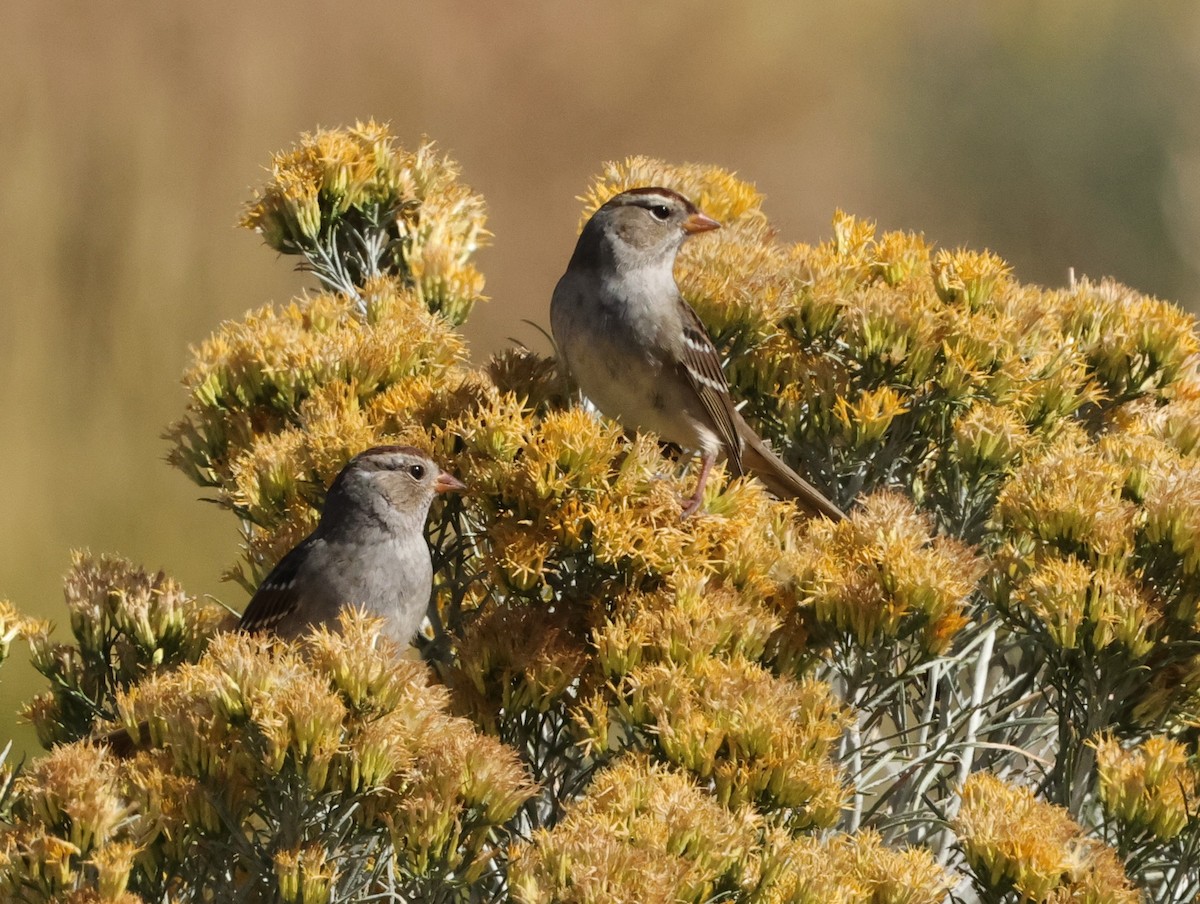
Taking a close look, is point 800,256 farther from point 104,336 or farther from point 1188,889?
point 104,336

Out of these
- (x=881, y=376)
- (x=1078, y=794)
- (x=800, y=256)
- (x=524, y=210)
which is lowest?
(x=1078, y=794)

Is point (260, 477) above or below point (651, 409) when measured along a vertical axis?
below

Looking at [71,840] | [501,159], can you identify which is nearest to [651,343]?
[71,840]

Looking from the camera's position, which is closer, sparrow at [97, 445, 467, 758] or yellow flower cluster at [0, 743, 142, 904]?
yellow flower cluster at [0, 743, 142, 904]

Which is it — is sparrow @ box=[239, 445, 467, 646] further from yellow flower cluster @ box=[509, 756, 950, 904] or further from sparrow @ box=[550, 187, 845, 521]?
yellow flower cluster @ box=[509, 756, 950, 904]

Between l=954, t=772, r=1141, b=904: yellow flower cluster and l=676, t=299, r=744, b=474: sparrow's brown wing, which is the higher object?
l=676, t=299, r=744, b=474: sparrow's brown wing

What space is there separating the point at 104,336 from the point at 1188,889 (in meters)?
6.82

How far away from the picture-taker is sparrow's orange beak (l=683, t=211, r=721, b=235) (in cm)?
412

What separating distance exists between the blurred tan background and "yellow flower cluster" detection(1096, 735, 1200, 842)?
295 centimetres

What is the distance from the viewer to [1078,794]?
312 cm

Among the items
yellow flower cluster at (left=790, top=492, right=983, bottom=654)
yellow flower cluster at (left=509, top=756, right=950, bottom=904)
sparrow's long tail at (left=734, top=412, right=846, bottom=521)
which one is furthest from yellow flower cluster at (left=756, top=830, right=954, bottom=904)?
sparrow's long tail at (left=734, top=412, right=846, bottom=521)

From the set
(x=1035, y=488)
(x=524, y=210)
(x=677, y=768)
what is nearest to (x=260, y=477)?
(x=677, y=768)

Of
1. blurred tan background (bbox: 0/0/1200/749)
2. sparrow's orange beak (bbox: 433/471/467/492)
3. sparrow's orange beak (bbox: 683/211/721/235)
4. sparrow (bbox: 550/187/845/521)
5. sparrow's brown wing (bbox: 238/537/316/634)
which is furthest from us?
blurred tan background (bbox: 0/0/1200/749)

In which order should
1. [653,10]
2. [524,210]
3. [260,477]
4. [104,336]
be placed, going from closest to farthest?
1. [260,477]
2. [104,336]
3. [524,210]
4. [653,10]
